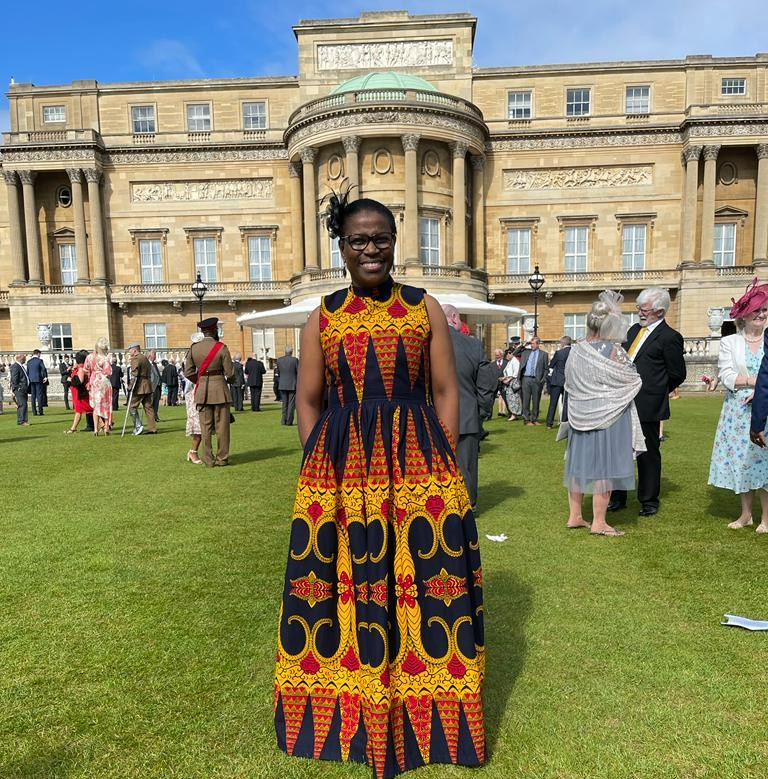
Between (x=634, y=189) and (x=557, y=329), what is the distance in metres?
8.76

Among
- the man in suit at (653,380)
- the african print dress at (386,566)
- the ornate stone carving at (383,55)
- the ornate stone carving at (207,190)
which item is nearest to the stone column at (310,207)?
the ornate stone carving at (207,190)

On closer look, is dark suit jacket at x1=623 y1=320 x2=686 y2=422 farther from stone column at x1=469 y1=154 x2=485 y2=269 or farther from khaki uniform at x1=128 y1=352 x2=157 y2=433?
stone column at x1=469 y1=154 x2=485 y2=269

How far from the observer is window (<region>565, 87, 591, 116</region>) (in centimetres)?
3241

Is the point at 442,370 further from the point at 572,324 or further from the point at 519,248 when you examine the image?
the point at 572,324

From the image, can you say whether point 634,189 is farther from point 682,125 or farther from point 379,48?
point 379,48

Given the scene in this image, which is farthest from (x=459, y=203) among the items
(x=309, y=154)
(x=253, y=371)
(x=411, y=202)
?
(x=253, y=371)

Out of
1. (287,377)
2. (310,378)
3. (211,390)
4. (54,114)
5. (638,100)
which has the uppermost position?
(54,114)

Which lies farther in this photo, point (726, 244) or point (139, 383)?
point (726, 244)

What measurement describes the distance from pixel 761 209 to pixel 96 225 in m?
37.0

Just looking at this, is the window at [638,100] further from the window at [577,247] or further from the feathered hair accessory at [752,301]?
the feathered hair accessory at [752,301]

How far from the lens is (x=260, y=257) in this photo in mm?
32969

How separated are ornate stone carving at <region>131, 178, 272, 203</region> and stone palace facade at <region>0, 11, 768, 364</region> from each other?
9 centimetres

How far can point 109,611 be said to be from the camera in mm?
4027

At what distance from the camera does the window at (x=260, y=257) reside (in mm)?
32875
